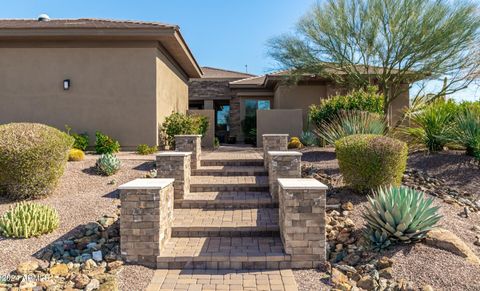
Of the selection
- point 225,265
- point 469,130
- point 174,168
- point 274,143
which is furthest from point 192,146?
point 469,130

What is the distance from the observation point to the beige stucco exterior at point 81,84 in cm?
1075

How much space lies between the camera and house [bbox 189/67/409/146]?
46.9ft

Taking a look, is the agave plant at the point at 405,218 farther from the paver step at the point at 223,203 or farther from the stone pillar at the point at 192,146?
the stone pillar at the point at 192,146

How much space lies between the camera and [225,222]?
18.3ft

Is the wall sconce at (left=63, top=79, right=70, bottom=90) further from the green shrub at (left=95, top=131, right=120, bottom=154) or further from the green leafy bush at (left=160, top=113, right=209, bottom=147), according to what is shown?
the green leafy bush at (left=160, top=113, right=209, bottom=147)

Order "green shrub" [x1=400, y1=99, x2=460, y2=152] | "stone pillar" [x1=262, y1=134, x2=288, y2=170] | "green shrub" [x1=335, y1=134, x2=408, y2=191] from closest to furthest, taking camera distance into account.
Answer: "green shrub" [x1=335, y1=134, x2=408, y2=191]
"stone pillar" [x1=262, y1=134, x2=288, y2=170]
"green shrub" [x1=400, y1=99, x2=460, y2=152]

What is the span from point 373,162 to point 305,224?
89.7 inches

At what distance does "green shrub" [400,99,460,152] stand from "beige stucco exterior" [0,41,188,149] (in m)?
7.86

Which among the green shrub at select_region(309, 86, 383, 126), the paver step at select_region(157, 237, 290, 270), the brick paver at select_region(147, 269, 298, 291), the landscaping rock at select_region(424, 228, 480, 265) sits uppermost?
the green shrub at select_region(309, 86, 383, 126)

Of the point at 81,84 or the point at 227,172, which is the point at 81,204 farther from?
the point at 81,84

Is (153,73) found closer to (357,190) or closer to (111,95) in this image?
(111,95)

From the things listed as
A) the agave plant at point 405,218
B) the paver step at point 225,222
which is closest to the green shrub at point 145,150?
the paver step at point 225,222

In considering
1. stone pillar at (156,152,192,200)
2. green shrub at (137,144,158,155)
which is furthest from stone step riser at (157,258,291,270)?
green shrub at (137,144,158,155)

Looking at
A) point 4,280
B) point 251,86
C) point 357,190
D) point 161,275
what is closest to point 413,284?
point 357,190
